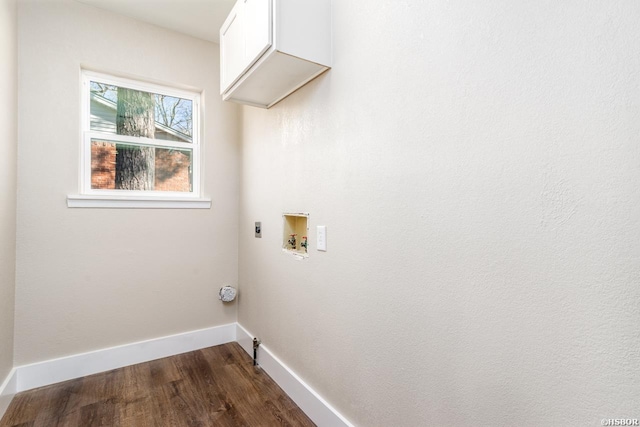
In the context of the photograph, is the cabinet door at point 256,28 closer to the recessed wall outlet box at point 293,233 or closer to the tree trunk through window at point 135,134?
the recessed wall outlet box at point 293,233

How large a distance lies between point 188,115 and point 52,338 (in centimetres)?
192

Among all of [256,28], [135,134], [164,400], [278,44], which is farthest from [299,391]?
[135,134]

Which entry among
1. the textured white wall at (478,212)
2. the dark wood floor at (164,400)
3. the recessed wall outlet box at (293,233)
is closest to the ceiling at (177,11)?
the textured white wall at (478,212)

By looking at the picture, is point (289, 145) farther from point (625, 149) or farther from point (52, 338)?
point (52, 338)

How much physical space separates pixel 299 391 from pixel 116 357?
146 centimetres

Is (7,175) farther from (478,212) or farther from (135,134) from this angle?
(478,212)

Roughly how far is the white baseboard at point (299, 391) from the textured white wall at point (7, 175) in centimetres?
147

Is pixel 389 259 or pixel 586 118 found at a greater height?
pixel 586 118

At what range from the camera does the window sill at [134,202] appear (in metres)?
2.15

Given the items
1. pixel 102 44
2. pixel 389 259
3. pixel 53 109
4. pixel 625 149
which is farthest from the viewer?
pixel 102 44

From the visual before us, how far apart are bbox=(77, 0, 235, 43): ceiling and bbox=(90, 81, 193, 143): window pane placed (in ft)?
1.75

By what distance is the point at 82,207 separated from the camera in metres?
2.16

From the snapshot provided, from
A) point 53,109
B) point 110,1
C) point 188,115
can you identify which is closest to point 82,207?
point 53,109

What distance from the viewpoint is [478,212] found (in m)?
0.95
